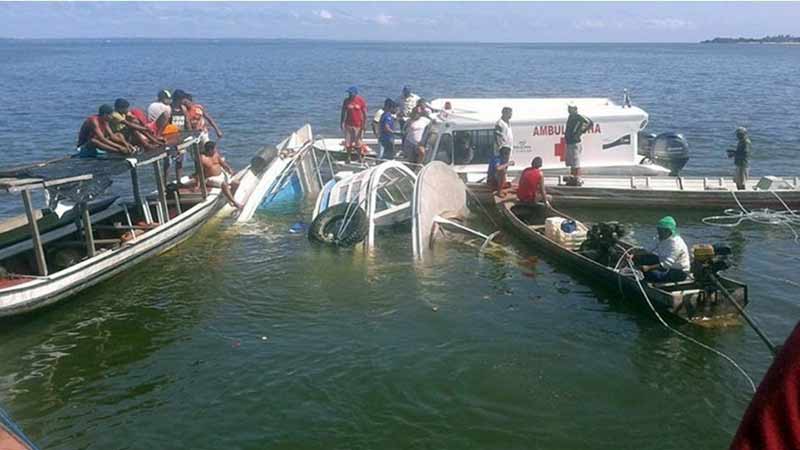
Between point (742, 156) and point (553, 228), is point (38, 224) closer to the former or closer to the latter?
point (553, 228)

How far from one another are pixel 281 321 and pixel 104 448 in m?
3.90

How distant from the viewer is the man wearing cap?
16.6 m

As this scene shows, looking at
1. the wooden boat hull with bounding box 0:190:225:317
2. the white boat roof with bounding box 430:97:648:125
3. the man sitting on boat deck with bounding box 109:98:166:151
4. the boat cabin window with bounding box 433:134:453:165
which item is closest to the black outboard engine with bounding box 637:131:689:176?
the white boat roof with bounding box 430:97:648:125

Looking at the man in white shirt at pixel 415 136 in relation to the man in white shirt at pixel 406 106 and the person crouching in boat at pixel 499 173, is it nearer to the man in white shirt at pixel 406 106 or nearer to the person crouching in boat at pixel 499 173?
the person crouching in boat at pixel 499 173

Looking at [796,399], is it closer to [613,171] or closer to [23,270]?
[23,270]

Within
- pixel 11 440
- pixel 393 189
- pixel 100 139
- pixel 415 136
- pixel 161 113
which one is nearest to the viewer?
pixel 11 440

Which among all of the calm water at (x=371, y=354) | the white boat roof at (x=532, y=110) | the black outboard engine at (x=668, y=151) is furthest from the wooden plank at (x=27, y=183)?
the black outboard engine at (x=668, y=151)

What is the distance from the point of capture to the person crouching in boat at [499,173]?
16.7m

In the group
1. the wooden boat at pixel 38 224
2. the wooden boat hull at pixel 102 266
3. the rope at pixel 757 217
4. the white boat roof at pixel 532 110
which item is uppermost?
the white boat roof at pixel 532 110

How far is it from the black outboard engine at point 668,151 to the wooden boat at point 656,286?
6.92 meters

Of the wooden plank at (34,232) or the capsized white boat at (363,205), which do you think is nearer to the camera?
the wooden plank at (34,232)

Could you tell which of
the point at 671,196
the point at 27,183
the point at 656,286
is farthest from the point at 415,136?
the point at 27,183

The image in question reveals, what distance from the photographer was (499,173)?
16781 mm

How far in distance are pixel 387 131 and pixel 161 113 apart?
6321 mm
